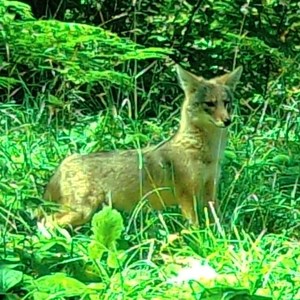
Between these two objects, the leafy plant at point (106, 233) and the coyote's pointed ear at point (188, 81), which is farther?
the coyote's pointed ear at point (188, 81)

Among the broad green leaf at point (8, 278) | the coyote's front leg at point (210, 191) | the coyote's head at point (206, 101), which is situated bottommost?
the coyote's front leg at point (210, 191)

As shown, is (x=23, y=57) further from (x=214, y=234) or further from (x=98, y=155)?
(x=214, y=234)

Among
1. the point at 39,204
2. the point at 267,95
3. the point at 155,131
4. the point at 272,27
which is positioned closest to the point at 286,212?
the point at 39,204

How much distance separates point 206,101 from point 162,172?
0.61 metres

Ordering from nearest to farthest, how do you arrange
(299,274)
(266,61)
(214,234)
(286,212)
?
(299,274), (214,234), (286,212), (266,61)

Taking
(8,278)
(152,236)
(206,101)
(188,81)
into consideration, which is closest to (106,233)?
(8,278)

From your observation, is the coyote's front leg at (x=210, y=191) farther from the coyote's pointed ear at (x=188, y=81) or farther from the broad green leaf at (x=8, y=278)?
the broad green leaf at (x=8, y=278)

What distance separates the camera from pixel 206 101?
7.17 m

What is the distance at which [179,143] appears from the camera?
7156 mm

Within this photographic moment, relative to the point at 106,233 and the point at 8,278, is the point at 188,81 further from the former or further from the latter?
the point at 8,278

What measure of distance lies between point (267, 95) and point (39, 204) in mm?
4770

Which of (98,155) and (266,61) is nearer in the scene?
(98,155)

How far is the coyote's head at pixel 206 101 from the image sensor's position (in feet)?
23.3

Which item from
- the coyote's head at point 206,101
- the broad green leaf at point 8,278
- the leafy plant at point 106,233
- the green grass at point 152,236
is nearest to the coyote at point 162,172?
the coyote's head at point 206,101
